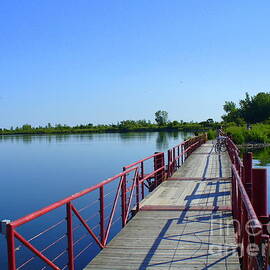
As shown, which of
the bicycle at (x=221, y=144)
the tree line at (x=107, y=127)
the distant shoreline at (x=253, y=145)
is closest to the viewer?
the bicycle at (x=221, y=144)

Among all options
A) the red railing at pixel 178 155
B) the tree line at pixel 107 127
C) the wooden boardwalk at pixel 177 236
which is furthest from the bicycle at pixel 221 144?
the tree line at pixel 107 127

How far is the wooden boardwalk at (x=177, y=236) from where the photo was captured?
5883 millimetres

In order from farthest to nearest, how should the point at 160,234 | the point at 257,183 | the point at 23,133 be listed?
1. the point at 23,133
2. the point at 257,183
3. the point at 160,234

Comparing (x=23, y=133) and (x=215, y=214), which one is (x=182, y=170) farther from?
(x=23, y=133)

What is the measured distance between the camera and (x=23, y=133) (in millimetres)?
166875

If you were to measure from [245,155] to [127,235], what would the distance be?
2.77 m

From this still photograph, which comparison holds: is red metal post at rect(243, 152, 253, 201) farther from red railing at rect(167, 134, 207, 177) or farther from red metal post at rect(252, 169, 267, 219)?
red railing at rect(167, 134, 207, 177)

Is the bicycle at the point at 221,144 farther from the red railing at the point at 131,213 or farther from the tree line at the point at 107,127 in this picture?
the tree line at the point at 107,127

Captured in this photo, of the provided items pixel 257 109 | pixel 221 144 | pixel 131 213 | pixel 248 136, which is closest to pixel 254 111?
pixel 257 109

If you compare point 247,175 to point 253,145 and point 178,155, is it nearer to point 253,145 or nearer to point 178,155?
point 178,155

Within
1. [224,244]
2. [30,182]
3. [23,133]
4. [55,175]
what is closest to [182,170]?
[224,244]

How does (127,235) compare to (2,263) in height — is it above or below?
above

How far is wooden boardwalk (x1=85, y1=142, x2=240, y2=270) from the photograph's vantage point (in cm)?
588

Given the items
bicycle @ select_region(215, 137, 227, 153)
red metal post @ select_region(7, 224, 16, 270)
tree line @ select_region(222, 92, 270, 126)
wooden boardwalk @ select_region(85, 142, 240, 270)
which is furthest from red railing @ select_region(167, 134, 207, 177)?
tree line @ select_region(222, 92, 270, 126)
